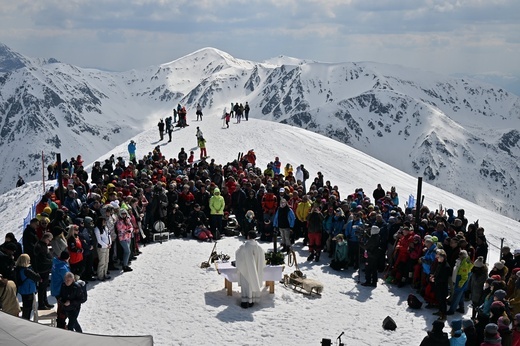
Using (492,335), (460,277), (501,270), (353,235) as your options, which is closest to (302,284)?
(353,235)

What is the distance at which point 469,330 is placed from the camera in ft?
35.1

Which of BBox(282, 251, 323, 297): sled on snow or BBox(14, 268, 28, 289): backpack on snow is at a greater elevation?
BBox(14, 268, 28, 289): backpack on snow

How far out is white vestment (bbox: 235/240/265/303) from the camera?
13.8 meters

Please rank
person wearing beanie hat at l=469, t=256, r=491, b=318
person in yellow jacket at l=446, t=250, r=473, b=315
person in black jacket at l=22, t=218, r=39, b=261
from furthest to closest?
person in black jacket at l=22, t=218, r=39, b=261, person in yellow jacket at l=446, t=250, r=473, b=315, person wearing beanie hat at l=469, t=256, r=491, b=318

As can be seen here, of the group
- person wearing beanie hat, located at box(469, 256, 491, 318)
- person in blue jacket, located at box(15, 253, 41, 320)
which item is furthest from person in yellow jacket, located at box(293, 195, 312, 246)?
person in blue jacket, located at box(15, 253, 41, 320)

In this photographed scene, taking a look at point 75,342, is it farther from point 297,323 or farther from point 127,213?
point 127,213

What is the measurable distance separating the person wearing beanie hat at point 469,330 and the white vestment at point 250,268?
513cm

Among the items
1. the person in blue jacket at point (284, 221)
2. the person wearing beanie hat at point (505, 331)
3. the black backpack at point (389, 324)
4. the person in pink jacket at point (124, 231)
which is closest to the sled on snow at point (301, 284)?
the person in blue jacket at point (284, 221)

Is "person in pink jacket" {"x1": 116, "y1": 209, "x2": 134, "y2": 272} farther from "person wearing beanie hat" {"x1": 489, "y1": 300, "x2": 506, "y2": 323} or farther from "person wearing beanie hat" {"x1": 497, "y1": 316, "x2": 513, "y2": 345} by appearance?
"person wearing beanie hat" {"x1": 497, "y1": 316, "x2": 513, "y2": 345}

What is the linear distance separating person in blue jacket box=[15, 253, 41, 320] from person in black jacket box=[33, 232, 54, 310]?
31.5 inches

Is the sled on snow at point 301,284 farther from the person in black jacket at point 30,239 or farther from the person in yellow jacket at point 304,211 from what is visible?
the person in black jacket at point 30,239

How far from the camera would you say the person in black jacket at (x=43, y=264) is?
13.0 metres

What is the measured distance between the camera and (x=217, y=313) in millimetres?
13781

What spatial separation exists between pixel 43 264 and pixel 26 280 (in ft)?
3.19
